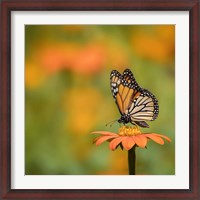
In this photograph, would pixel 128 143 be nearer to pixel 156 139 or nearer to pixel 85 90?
pixel 156 139

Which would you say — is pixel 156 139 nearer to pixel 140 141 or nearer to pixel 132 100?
pixel 140 141

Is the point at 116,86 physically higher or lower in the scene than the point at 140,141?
higher

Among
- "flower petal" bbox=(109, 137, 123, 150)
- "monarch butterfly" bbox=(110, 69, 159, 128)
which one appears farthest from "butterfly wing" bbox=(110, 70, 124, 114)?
"flower petal" bbox=(109, 137, 123, 150)

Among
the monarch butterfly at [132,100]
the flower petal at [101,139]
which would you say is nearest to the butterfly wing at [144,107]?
the monarch butterfly at [132,100]
